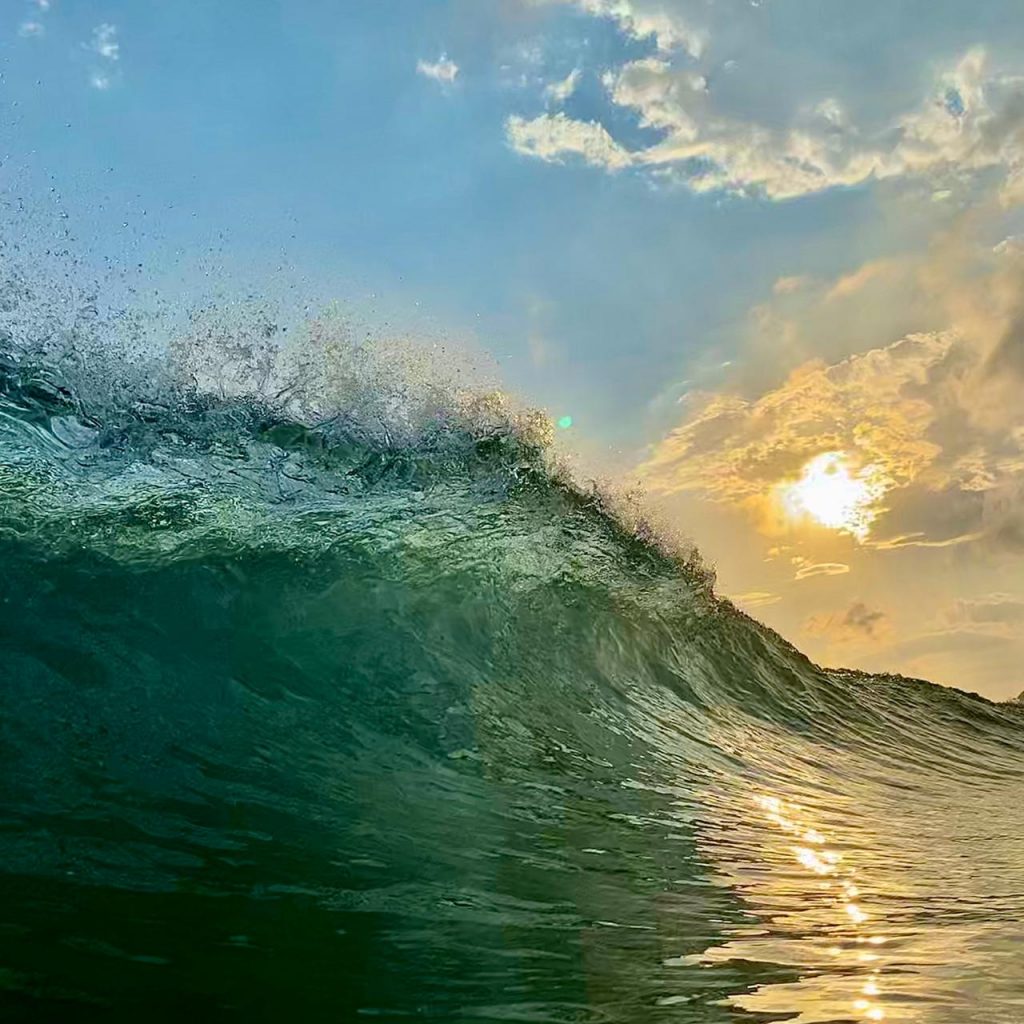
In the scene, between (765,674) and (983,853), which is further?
(765,674)

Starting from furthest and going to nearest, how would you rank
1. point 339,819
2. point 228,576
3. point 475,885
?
point 228,576
point 339,819
point 475,885

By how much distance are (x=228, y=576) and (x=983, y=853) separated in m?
5.47

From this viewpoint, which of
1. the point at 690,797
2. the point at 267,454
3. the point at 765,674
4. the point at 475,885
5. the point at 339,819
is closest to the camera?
the point at 475,885

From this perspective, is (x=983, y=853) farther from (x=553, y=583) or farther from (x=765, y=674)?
(x=765, y=674)

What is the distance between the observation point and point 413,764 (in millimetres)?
5355

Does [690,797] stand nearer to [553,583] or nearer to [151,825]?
[151,825]

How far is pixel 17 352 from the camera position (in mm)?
8383

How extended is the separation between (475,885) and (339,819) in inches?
34.1

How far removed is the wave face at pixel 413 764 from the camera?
2691 mm

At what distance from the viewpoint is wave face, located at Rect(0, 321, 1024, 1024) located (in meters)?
2.69

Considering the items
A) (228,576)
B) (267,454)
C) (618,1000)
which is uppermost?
(267,454)

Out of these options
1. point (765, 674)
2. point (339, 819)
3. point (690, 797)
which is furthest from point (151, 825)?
point (765, 674)

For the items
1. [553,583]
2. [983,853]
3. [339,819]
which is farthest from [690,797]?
[553,583]

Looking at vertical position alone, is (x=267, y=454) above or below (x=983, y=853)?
above
